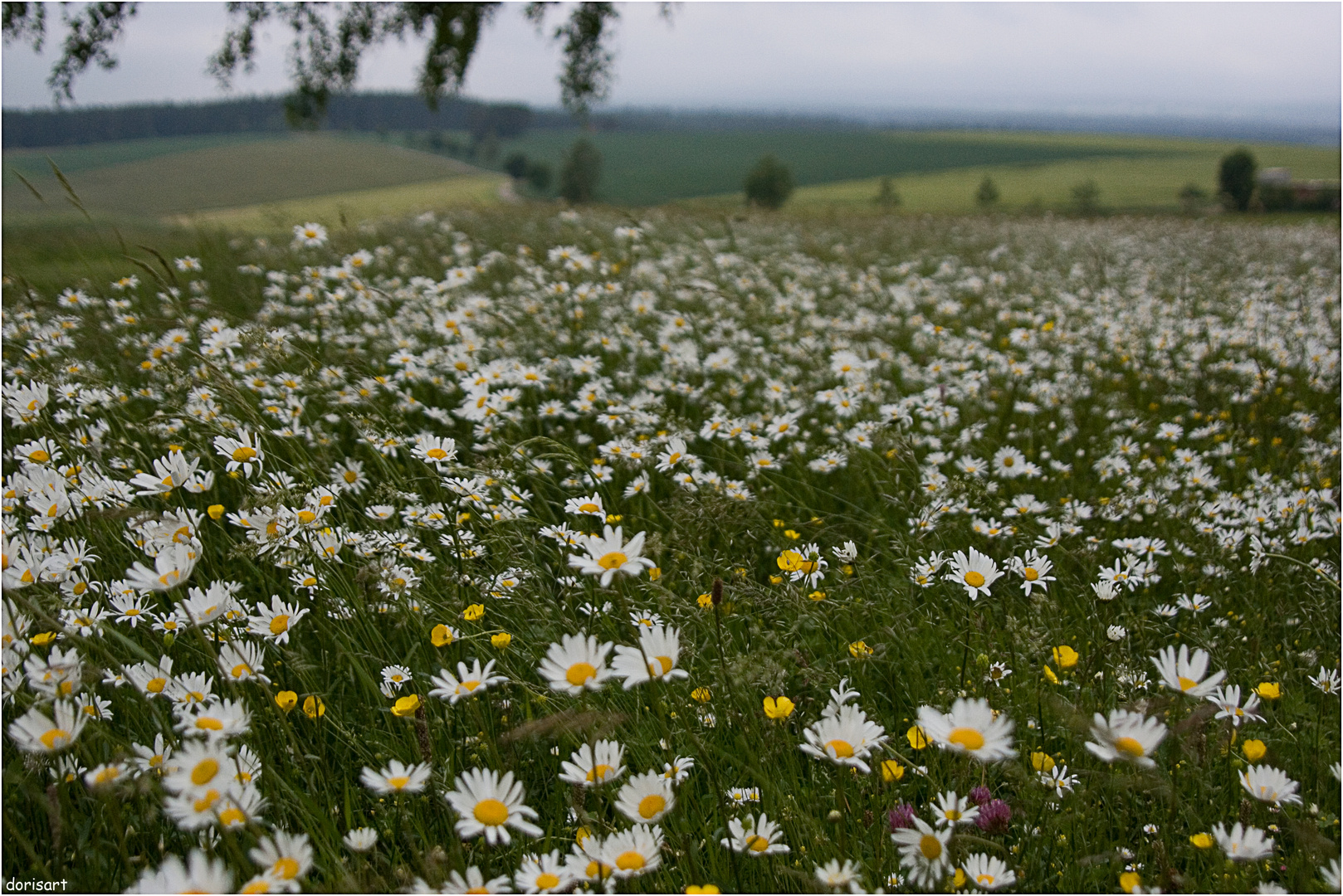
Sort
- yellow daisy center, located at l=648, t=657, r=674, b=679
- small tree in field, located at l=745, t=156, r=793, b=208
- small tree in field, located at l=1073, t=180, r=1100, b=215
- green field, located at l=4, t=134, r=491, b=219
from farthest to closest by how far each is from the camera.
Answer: small tree in field, located at l=745, t=156, r=793, b=208 → small tree in field, located at l=1073, t=180, r=1100, b=215 → green field, located at l=4, t=134, r=491, b=219 → yellow daisy center, located at l=648, t=657, r=674, b=679

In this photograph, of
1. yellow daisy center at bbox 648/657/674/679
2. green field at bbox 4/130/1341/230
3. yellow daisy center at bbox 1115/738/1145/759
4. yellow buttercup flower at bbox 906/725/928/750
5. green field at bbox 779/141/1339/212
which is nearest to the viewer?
yellow daisy center at bbox 1115/738/1145/759

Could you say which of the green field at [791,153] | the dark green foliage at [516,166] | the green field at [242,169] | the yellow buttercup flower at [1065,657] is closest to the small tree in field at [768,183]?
the green field at [791,153]

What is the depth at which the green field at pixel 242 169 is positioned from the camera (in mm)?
22188

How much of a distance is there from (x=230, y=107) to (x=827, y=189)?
3126cm

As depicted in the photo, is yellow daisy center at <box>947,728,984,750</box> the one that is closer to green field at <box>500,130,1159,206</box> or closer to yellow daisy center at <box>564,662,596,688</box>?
yellow daisy center at <box>564,662,596,688</box>

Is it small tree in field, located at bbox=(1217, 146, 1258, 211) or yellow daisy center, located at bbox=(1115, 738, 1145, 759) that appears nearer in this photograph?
yellow daisy center, located at bbox=(1115, 738, 1145, 759)

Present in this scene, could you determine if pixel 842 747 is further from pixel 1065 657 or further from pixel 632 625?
pixel 1065 657

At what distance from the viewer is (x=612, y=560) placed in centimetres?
134

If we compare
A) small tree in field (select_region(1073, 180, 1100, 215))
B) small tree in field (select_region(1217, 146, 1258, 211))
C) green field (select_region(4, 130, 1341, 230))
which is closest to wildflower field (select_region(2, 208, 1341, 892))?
green field (select_region(4, 130, 1341, 230))

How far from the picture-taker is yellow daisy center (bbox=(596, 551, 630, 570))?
134 centimetres

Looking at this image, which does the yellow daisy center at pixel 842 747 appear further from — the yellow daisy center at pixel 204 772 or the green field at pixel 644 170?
the green field at pixel 644 170

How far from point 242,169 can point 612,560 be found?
32200mm

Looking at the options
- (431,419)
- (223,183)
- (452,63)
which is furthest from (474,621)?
(223,183)

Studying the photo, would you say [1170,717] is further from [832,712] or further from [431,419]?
[431,419]
